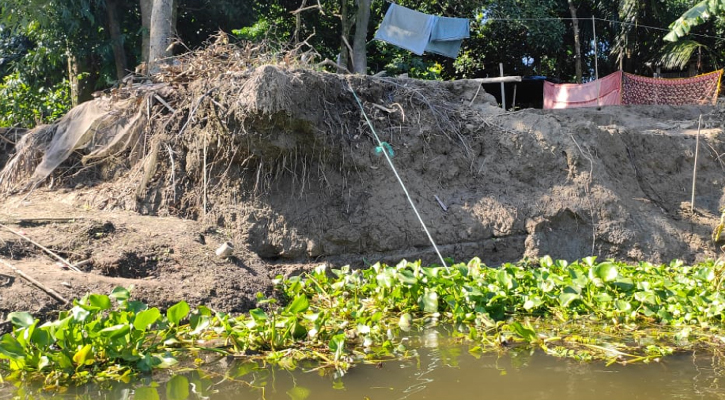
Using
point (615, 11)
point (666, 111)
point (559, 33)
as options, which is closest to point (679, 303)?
point (666, 111)

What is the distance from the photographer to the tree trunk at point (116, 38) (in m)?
11.7

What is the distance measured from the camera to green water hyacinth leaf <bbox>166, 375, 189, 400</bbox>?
3.10m

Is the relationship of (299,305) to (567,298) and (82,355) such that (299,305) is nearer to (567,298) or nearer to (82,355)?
(82,355)

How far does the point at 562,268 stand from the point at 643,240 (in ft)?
7.33

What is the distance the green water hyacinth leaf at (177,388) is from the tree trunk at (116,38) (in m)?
9.38

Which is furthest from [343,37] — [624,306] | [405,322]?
[624,306]

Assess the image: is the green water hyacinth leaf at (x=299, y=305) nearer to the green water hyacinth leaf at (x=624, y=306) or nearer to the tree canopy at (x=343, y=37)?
the green water hyacinth leaf at (x=624, y=306)

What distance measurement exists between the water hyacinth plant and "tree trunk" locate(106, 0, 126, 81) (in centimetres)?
801

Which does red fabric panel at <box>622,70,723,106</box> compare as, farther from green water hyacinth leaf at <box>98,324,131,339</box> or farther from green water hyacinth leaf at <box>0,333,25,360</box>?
green water hyacinth leaf at <box>0,333,25,360</box>

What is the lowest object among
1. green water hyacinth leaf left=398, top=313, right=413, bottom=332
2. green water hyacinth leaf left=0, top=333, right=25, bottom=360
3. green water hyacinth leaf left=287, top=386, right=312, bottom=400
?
green water hyacinth leaf left=398, top=313, right=413, bottom=332

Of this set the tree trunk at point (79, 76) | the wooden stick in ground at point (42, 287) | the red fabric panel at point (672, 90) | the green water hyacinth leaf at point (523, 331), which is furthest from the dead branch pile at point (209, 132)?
the red fabric panel at point (672, 90)

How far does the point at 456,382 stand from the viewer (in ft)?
10.8

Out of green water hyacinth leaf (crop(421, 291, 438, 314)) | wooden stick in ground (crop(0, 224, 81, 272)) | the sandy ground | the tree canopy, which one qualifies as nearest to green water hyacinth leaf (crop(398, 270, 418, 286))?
green water hyacinth leaf (crop(421, 291, 438, 314))

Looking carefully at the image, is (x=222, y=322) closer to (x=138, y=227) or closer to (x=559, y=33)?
(x=138, y=227)
